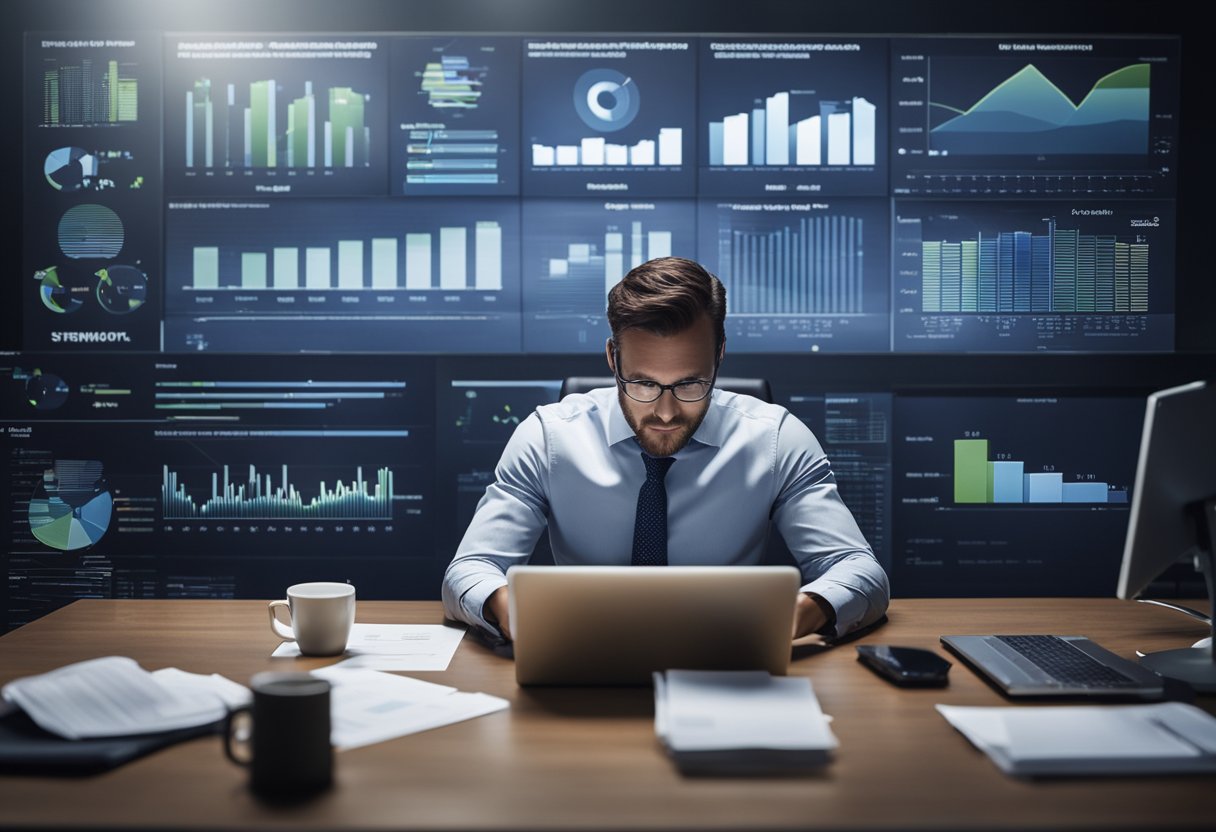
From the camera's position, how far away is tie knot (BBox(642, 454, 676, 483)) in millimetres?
1929

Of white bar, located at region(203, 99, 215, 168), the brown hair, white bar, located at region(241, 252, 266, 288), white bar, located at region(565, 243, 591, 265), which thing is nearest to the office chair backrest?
the brown hair

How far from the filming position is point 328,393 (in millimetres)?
3119

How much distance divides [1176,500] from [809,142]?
1954mm

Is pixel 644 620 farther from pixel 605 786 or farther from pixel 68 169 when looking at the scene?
pixel 68 169

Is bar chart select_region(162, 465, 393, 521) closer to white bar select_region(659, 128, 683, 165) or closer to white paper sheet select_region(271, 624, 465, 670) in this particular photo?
white bar select_region(659, 128, 683, 165)

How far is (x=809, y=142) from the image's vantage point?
3.09 meters

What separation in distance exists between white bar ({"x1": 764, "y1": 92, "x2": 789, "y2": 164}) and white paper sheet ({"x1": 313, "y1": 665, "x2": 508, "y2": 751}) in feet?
7.32

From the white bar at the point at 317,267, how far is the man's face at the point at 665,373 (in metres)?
1.48

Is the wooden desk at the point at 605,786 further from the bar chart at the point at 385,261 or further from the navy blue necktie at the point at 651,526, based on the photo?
the bar chart at the point at 385,261

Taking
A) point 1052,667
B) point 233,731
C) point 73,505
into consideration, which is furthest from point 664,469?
point 73,505

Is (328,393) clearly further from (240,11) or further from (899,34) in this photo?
(899,34)

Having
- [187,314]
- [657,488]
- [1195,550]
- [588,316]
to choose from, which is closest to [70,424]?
[187,314]

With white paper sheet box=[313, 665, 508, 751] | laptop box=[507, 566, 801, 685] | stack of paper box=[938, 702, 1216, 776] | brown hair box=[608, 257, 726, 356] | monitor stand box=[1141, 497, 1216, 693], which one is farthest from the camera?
brown hair box=[608, 257, 726, 356]

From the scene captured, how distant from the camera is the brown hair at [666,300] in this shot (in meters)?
1.86
